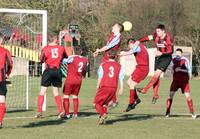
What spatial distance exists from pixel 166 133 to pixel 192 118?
431cm

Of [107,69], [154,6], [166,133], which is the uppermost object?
[154,6]

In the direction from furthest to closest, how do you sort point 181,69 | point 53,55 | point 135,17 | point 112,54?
point 135,17 < point 181,69 < point 53,55 < point 112,54


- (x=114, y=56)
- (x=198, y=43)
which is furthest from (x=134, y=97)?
(x=198, y=43)

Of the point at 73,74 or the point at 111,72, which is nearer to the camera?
the point at 111,72

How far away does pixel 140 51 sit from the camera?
19.0m

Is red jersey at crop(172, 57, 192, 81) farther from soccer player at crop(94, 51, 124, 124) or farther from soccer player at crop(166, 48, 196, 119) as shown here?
soccer player at crop(94, 51, 124, 124)

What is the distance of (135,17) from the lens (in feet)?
201

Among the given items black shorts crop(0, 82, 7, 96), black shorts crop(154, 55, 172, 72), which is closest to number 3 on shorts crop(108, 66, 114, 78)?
black shorts crop(0, 82, 7, 96)

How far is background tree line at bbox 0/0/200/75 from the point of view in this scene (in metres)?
60.3

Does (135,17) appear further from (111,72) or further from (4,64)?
(4,64)

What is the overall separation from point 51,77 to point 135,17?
43740 millimetres

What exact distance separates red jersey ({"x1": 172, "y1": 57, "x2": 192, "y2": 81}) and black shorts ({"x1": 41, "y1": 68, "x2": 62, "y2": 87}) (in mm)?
3863

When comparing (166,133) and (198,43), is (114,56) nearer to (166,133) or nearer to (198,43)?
(166,133)

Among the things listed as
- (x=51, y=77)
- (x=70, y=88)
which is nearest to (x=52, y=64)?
(x=51, y=77)
